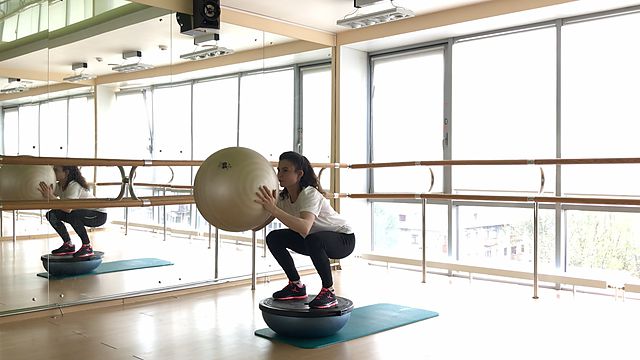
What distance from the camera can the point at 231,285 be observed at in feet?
15.9

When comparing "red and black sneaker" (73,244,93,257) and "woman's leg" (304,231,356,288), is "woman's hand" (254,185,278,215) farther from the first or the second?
"red and black sneaker" (73,244,93,257)

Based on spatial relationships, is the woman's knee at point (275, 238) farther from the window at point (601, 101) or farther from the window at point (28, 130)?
the window at point (601, 101)

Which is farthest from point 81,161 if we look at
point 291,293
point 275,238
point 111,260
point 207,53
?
point 291,293

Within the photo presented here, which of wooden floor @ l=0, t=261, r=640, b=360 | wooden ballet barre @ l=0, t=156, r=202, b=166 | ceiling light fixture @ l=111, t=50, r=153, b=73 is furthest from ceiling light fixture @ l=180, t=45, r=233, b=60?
wooden floor @ l=0, t=261, r=640, b=360

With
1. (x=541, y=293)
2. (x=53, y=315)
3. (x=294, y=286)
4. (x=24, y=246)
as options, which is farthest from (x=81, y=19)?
(x=541, y=293)

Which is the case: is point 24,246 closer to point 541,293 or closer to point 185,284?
point 185,284

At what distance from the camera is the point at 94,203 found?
12.7 ft

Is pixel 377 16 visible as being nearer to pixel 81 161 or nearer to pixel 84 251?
pixel 81 161

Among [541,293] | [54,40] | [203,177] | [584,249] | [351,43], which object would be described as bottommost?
[541,293]

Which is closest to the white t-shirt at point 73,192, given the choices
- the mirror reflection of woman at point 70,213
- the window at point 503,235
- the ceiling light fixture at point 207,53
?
the mirror reflection of woman at point 70,213

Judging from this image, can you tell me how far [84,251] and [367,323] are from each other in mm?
1980

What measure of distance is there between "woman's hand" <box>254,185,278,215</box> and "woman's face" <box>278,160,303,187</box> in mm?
344

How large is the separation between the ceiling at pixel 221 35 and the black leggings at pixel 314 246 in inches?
73.8

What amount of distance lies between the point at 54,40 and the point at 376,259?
324 centimetres
